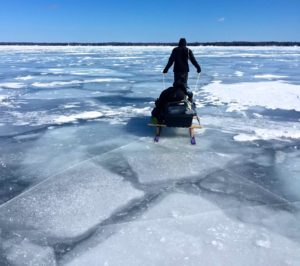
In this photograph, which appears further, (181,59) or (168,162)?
(181,59)

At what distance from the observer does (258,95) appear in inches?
379

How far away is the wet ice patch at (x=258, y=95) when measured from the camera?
8344 millimetres

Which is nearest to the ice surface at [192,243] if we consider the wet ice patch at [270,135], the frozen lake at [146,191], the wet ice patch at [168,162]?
the frozen lake at [146,191]

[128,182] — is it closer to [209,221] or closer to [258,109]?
[209,221]

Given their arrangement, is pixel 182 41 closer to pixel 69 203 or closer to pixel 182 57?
pixel 182 57

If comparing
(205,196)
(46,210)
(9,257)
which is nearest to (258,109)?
(205,196)

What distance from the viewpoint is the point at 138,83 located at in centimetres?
1262

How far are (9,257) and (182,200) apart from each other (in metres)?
1.63

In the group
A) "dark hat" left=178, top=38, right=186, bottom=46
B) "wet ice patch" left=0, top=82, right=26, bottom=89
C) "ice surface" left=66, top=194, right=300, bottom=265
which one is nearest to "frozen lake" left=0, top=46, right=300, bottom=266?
"ice surface" left=66, top=194, right=300, bottom=265

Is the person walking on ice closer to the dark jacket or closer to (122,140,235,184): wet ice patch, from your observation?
the dark jacket

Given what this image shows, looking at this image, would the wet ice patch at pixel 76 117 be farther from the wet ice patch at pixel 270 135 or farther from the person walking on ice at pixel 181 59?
the wet ice patch at pixel 270 135

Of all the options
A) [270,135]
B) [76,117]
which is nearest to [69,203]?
[270,135]

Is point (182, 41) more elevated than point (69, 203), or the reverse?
point (182, 41)

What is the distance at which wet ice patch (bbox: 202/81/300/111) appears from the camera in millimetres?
8344
